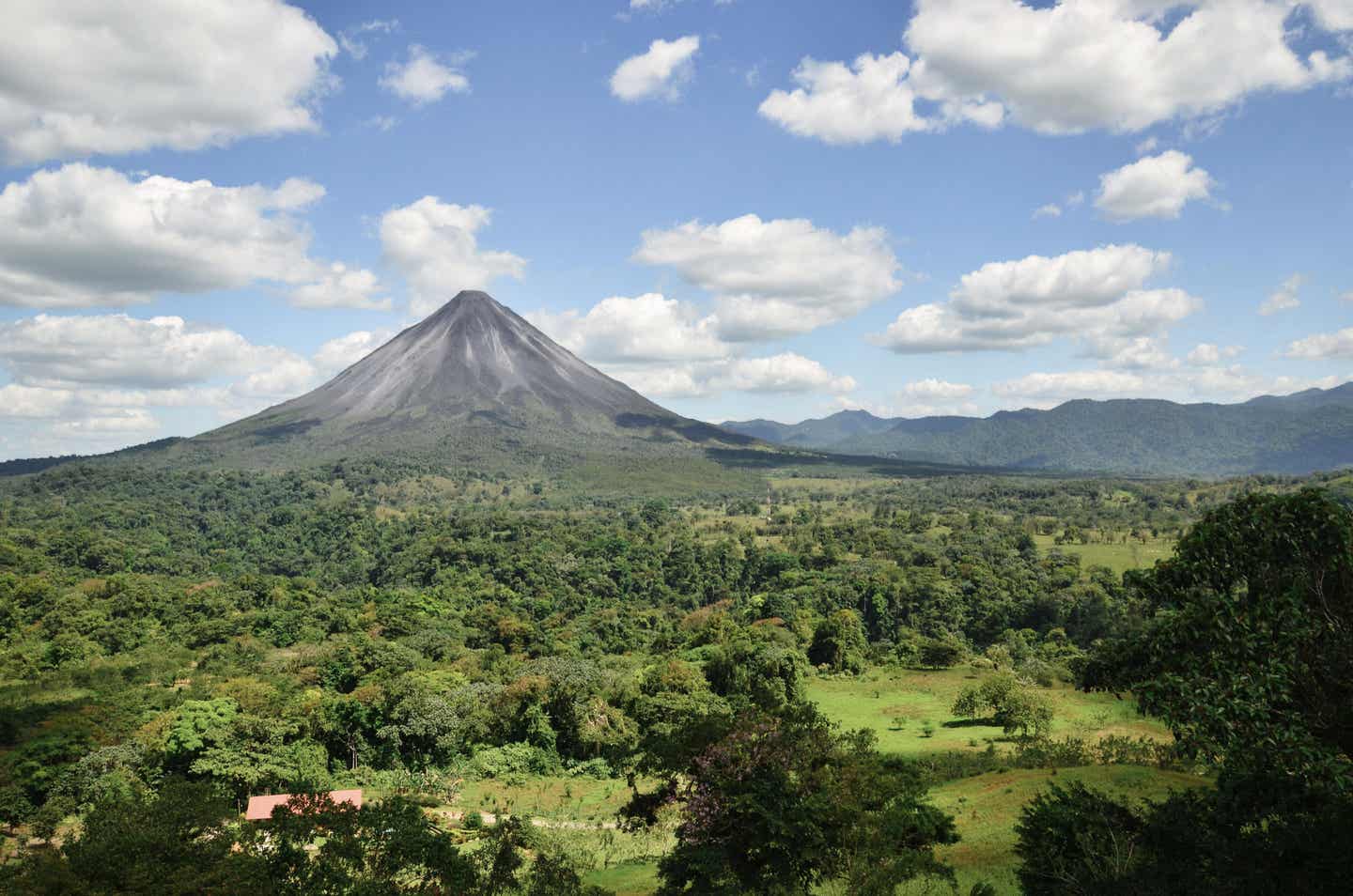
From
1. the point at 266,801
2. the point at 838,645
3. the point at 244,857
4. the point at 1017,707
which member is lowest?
the point at 838,645

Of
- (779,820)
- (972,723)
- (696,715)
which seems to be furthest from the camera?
(972,723)

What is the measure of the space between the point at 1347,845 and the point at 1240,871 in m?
1.50

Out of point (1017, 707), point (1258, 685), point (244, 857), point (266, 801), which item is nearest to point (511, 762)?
point (266, 801)

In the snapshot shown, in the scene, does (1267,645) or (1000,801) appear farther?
(1000,801)

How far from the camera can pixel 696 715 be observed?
22141mm

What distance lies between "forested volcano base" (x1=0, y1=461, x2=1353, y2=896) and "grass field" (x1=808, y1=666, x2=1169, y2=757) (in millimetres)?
320

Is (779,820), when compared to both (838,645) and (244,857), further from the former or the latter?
(838,645)

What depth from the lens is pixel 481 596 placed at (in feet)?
292

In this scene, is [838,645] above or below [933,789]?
below

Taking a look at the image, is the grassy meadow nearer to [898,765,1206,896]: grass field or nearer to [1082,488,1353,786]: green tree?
[898,765,1206,896]: grass field

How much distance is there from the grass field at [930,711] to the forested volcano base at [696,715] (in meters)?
0.32

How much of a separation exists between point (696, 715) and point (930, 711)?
29.1 m

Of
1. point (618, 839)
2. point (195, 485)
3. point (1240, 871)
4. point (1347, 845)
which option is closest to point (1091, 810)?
point (1240, 871)

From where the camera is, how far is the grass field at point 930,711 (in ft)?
121
